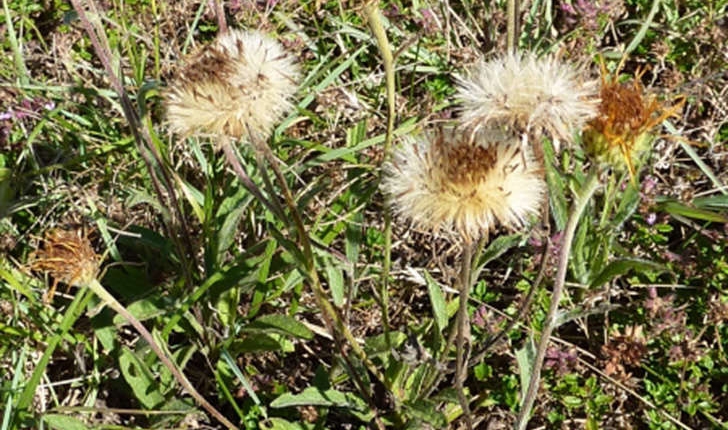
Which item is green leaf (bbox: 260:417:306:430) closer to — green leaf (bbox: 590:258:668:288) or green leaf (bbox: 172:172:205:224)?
green leaf (bbox: 172:172:205:224)

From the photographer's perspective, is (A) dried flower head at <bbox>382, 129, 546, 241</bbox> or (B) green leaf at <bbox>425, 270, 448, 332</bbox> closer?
(A) dried flower head at <bbox>382, 129, 546, 241</bbox>

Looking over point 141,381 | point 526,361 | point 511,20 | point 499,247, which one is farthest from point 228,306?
point 511,20

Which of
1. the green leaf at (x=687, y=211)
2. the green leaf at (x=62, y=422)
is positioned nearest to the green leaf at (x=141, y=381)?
the green leaf at (x=62, y=422)

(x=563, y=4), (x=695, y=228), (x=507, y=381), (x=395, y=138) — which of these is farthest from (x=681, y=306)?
(x=563, y=4)

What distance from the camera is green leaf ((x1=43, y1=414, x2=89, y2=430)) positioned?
2.60 m

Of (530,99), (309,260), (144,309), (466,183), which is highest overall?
(530,99)

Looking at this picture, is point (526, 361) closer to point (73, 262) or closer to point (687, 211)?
point (687, 211)

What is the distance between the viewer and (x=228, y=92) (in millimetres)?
2096

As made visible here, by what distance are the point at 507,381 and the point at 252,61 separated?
4.75 feet

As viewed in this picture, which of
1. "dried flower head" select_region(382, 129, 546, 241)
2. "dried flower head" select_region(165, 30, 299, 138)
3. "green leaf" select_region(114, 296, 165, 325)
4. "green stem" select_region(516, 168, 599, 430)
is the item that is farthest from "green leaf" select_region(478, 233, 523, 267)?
"green leaf" select_region(114, 296, 165, 325)

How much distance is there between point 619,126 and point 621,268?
119 cm

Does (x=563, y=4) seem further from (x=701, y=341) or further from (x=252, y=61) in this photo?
(x=252, y=61)

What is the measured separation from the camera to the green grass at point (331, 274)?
2.83m

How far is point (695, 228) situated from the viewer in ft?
11.0
